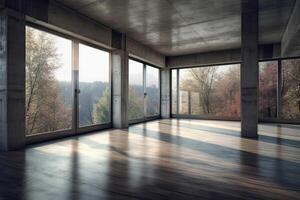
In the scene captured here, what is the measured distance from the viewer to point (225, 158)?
154 inches

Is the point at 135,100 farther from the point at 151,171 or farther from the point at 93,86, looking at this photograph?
the point at 151,171

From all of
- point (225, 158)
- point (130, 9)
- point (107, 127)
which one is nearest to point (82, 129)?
point (107, 127)

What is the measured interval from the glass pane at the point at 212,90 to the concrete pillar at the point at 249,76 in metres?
4.55

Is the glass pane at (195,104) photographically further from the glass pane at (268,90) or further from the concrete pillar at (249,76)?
the concrete pillar at (249,76)

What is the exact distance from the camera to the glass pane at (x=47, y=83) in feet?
16.8

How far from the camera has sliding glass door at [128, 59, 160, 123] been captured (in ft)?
30.3

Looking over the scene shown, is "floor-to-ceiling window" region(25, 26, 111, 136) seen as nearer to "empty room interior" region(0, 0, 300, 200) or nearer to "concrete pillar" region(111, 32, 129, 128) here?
"empty room interior" region(0, 0, 300, 200)

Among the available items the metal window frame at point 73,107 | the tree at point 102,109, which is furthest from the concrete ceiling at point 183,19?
the tree at point 102,109

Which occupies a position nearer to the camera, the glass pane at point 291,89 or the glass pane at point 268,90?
the glass pane at point 291,89

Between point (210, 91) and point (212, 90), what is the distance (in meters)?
0.11

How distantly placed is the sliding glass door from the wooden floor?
171 inches

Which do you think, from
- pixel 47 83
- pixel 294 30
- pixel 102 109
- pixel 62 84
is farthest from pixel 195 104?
pixel 47 83

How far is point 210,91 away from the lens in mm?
11047

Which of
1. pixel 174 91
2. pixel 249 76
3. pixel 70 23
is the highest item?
pixel 70 23
